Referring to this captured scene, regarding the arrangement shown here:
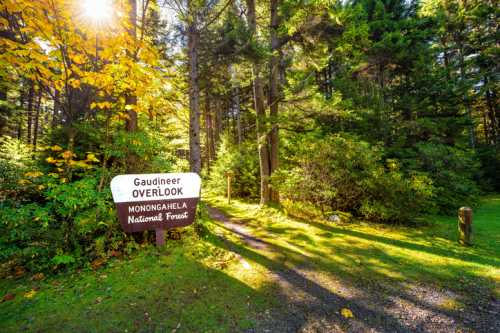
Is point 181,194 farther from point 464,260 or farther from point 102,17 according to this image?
point 464,260

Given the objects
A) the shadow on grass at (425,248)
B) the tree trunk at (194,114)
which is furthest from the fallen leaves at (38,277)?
the shadow on grass at (425,248)

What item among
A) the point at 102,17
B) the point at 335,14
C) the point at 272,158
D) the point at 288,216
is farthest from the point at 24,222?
the point at 335,14

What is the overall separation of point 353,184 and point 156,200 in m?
6.09

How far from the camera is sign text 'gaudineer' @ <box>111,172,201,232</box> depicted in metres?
3.92

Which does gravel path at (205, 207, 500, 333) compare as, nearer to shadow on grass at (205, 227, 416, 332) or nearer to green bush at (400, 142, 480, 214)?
shadow on grass at (205, 227, 416, 332)

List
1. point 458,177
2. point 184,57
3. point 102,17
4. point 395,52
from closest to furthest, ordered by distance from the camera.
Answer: point 102,17 → point 458,177 → point 184,57 → point 395,52

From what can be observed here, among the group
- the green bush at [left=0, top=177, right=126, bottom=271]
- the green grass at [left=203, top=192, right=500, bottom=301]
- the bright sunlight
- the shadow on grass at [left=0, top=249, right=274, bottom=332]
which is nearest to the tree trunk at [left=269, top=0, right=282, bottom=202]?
the green grass at [left=203, top=192, right=500, bottom=301]

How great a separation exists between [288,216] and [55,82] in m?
7.01

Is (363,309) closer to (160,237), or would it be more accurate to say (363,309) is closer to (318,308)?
(318,308)

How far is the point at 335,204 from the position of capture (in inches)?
A: 309

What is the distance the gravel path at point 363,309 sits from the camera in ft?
8.63

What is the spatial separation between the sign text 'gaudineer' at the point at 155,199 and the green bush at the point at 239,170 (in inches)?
303

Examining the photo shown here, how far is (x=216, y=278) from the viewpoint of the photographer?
3.77 m

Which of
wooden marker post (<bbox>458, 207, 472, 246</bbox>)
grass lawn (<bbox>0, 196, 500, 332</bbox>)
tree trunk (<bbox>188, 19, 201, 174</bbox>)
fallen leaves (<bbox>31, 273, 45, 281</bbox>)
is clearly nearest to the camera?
grass lawn (<bbox>0, 196, 500, 332</bbox>)
